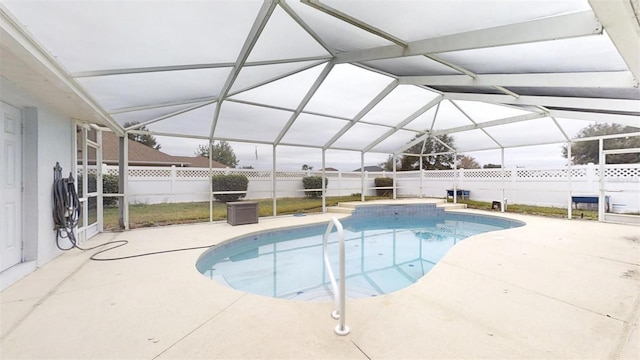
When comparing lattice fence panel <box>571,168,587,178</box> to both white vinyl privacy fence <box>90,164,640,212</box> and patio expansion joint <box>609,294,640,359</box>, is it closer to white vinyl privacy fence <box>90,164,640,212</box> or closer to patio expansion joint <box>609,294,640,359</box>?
white vinyl privacy fence <box>90,164,640,212</box>

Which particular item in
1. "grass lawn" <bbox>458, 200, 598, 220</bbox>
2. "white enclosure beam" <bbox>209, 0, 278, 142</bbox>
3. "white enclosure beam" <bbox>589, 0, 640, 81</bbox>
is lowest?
"grass lawn" <bbox>458, 200, 598, 220</bbox>

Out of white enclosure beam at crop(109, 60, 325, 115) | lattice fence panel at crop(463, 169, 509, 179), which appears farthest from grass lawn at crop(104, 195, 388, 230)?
lattice fence panel at crop(463, 169, 509, 179)

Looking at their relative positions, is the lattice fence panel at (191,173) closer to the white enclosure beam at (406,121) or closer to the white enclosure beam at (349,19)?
the white enclosure beam at (406,121)

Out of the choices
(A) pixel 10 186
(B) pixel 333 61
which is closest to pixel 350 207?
(B) pixel 333 61

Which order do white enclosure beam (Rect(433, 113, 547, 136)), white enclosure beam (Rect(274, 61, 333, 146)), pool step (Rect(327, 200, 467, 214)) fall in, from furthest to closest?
1. pool step (Rect(327, 200, 467, 214))
2. white enclosure beam (Rect(433, 113, 547, 136))
3. white enclosure beam (Rect(274, 61, 333, 146))

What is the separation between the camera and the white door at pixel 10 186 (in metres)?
3.39

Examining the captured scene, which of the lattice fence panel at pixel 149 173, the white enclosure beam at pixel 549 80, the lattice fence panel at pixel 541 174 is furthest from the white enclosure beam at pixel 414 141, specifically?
the lattice fence panel at pixel 149 173

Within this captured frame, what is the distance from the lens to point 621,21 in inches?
70.4

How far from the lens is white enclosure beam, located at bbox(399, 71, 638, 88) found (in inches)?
146

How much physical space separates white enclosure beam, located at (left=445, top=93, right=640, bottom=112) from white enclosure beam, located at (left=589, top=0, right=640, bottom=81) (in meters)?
3.77

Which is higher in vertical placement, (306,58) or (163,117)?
(306,58)

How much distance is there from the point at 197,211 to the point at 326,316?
9.25 metres

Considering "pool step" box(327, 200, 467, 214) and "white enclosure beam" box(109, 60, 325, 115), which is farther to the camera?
"pool step" box(327, 200, 467, 214)

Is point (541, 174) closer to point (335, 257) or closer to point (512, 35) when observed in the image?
point (335, 257)
